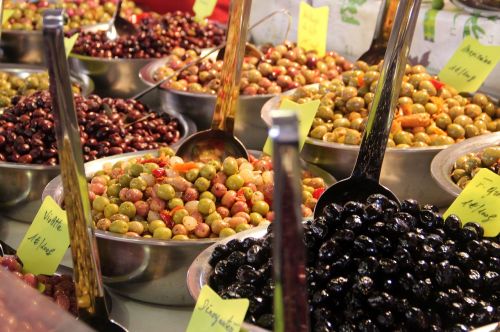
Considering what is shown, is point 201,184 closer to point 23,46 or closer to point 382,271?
point 382,271

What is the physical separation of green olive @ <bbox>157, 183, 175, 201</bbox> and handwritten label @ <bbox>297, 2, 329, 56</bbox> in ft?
3.09

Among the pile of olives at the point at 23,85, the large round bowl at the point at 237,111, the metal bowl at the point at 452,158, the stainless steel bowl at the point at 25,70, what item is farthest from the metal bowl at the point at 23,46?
the metal bowl at the point at 452,158

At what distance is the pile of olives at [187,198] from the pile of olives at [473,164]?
0.28 m

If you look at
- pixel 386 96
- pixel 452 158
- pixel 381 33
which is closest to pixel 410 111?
pixel 452 158

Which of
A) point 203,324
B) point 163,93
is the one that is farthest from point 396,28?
point 163,93

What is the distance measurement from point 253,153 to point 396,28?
1.75 feet

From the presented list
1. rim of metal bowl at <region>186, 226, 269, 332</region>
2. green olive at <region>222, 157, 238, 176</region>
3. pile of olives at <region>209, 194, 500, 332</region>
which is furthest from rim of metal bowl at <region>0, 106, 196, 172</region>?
pile of olives at <region>209, 194, 500, 332</region>

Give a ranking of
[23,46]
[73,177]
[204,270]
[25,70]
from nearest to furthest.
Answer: [73,177] < [204,270] < [25,70] < [23,46]

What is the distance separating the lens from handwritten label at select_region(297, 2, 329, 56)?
223 cm

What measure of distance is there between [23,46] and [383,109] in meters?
1.85

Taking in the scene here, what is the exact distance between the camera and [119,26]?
2.95 metres

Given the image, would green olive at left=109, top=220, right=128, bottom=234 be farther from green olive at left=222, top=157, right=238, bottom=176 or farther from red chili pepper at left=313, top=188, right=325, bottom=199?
red chili pepper at left=313, top=188, right=325, bottom=199

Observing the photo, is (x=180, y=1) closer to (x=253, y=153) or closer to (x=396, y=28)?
(x=253, y=153)

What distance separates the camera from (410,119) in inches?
70.1
